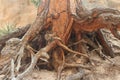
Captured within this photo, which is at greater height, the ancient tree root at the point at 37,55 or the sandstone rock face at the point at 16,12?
the ancient tree root at the point at 37,55

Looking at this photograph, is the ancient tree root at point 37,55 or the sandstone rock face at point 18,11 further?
the sandstone rock face at point 18,11

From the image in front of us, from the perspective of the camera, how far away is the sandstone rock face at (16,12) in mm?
8609

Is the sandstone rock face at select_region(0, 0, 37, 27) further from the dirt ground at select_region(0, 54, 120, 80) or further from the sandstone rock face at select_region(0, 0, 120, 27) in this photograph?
the dirt ground at select_region(0, 54, 120, 80)

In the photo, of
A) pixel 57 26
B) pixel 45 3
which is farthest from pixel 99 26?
pixel 45 3

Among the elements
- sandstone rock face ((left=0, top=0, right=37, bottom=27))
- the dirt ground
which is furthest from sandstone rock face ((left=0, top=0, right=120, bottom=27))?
the dirt ground

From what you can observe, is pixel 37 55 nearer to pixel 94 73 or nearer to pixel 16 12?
pixel 94 73

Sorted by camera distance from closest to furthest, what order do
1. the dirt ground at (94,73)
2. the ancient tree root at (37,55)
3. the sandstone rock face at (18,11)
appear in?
1. the ancient tree root at (37,55)
2. the dirt ground at (94,73)
3. the sandstone rock face at (18,11)

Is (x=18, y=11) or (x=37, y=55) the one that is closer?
(x=37, y=55)

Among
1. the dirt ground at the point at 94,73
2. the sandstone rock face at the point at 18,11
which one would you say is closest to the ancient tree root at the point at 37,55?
the dirt ground at the point at 94,73

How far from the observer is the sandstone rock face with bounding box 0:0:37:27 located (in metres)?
8.61

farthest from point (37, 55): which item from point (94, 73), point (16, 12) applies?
point (16, 12)

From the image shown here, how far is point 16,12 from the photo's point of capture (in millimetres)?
8875

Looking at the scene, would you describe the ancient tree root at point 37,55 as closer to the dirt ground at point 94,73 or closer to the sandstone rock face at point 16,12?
the dirt ground at point 94,73

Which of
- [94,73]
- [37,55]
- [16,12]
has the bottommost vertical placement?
[16,12]
